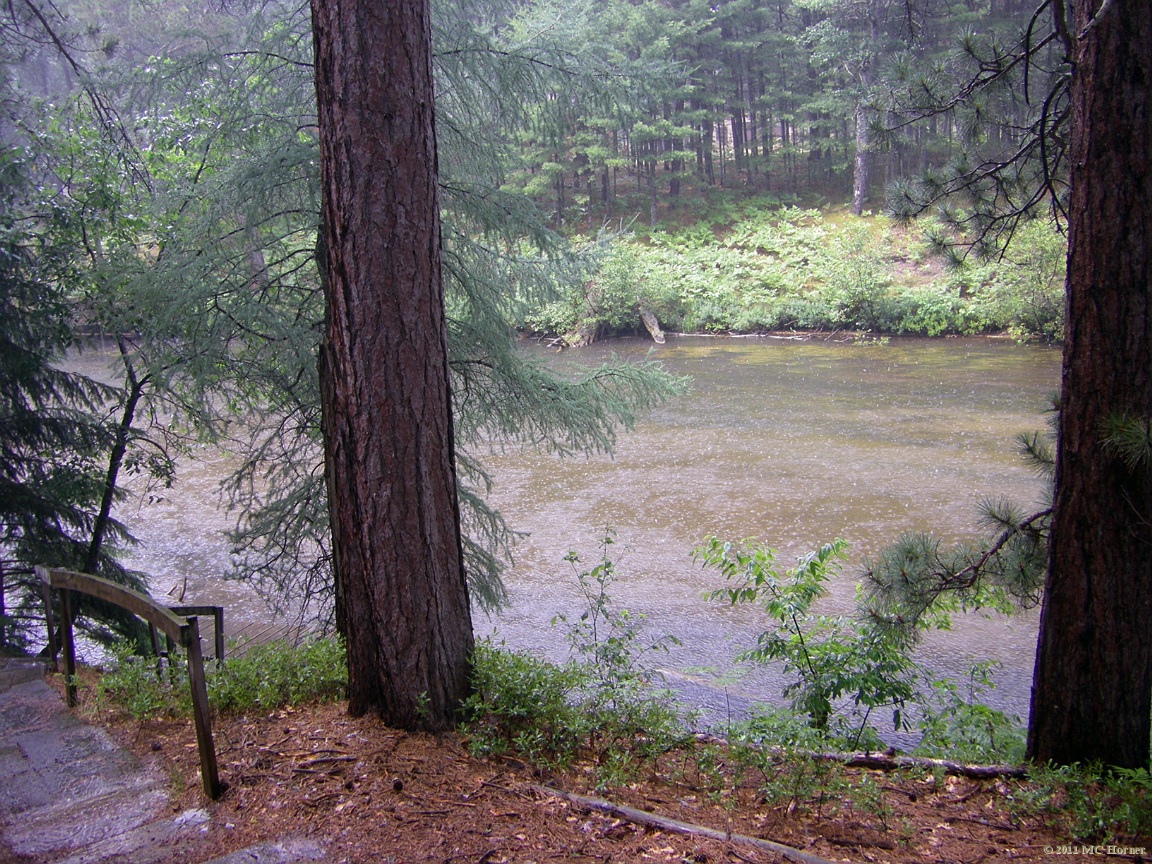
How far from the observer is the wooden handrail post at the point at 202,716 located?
3.17 m

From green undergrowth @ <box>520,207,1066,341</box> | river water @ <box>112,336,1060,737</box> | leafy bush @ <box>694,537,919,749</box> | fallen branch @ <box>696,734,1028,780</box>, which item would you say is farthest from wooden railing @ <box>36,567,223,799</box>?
green undergrowth @ <box>520,207,1066,341</box>

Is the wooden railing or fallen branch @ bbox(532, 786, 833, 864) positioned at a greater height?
the wooden railing

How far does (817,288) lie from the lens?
2722 cm

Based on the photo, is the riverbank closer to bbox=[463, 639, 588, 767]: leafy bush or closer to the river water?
bbox=[463, 639, 588, 767]: leafy bush

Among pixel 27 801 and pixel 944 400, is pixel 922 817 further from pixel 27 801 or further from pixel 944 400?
pixel 944 400

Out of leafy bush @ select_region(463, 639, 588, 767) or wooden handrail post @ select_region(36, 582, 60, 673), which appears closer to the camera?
leafy bush @ select_region(463, 639, 588, 767)

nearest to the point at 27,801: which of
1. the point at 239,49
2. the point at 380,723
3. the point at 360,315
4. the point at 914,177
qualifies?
the point at 380,723

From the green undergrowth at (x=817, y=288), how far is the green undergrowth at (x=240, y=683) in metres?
17.5

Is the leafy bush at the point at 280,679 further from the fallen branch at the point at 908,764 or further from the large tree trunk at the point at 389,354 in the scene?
the fallen branch at the point at 908,764

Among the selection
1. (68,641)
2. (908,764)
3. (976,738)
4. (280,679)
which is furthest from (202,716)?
(976,738)

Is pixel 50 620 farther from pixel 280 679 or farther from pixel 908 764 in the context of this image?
pixel 908 764

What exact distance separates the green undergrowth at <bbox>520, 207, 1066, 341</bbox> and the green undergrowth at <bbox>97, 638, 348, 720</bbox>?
1753 centimetres

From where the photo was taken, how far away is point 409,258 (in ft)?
12.6

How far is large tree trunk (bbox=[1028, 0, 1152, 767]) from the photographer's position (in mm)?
3738
